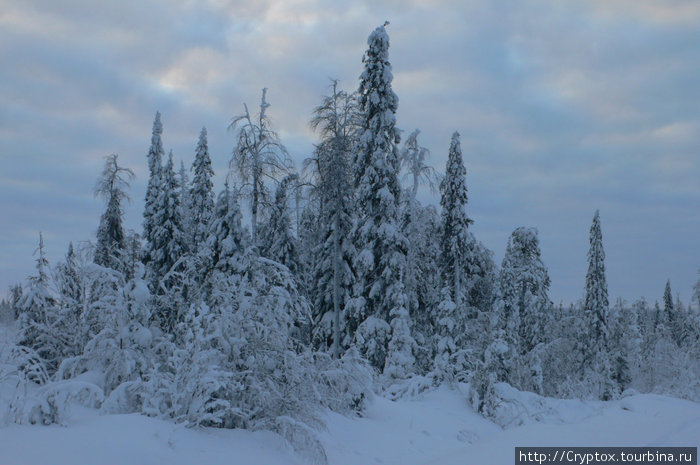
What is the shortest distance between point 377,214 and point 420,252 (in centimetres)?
1154

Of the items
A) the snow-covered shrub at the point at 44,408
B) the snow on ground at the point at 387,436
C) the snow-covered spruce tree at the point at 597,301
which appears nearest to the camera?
the snow on ground at the point at 387,436

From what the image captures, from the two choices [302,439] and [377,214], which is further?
[377,214]

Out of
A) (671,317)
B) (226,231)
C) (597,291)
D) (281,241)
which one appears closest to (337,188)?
(226,231)

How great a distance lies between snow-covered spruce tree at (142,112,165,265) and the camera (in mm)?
36219

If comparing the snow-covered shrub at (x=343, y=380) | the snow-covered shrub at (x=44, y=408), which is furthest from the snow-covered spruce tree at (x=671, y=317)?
the snow-covered shrub at (x=44, y=408)

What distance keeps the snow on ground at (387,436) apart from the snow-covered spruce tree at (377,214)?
7590 millimetres

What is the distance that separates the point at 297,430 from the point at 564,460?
11.9ft

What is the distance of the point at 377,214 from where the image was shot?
2427 centimetres

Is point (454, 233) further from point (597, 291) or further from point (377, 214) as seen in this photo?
point (597, 291)

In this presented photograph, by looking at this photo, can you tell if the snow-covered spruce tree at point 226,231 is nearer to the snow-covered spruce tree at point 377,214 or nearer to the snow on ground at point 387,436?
the snow-covered spruce tree at point 377,214

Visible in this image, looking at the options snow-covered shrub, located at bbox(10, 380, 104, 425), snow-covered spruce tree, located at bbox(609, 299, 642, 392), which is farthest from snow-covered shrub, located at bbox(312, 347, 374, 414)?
snow-covered spruce tree, located at bbox(609, 299, 642, 392)

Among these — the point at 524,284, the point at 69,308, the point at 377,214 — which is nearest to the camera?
the point at 69,308

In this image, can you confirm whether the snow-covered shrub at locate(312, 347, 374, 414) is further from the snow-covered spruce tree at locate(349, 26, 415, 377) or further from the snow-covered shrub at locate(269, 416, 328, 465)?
the snow-covered spruce tree at locate(349, 26, 415, 377)

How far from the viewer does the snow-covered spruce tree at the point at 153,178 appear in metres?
36.2
